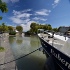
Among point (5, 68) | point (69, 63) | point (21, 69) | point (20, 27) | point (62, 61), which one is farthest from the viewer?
point (20, 27)

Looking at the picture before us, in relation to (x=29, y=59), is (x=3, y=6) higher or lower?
higher

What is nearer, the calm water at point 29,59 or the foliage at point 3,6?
the calm water at point 29,59

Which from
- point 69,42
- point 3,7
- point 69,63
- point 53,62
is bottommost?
point 53,62

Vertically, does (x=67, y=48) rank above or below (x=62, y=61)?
above

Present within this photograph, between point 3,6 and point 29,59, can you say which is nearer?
point 29,59

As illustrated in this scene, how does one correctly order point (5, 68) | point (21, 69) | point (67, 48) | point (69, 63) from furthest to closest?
point (21, 69)
point (5, 68)
point (67, 48)
point (69, 63)

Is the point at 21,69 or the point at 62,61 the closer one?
the point at 62,61

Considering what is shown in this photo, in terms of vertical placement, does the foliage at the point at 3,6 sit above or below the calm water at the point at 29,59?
above

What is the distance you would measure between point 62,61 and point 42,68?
3.92 meters

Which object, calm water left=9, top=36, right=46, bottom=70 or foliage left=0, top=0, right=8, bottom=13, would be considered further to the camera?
foliage left=0, top=0, right=8, bottom=13

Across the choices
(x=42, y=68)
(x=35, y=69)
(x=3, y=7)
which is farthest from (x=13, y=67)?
(x=3, y=7)

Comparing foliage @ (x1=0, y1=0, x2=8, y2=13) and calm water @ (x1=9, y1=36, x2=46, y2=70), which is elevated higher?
foliage @ (x1=0, y1=0, x2=8, y2=13)

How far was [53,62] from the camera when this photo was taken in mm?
9141

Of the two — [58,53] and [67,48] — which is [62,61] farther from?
[67,48]
